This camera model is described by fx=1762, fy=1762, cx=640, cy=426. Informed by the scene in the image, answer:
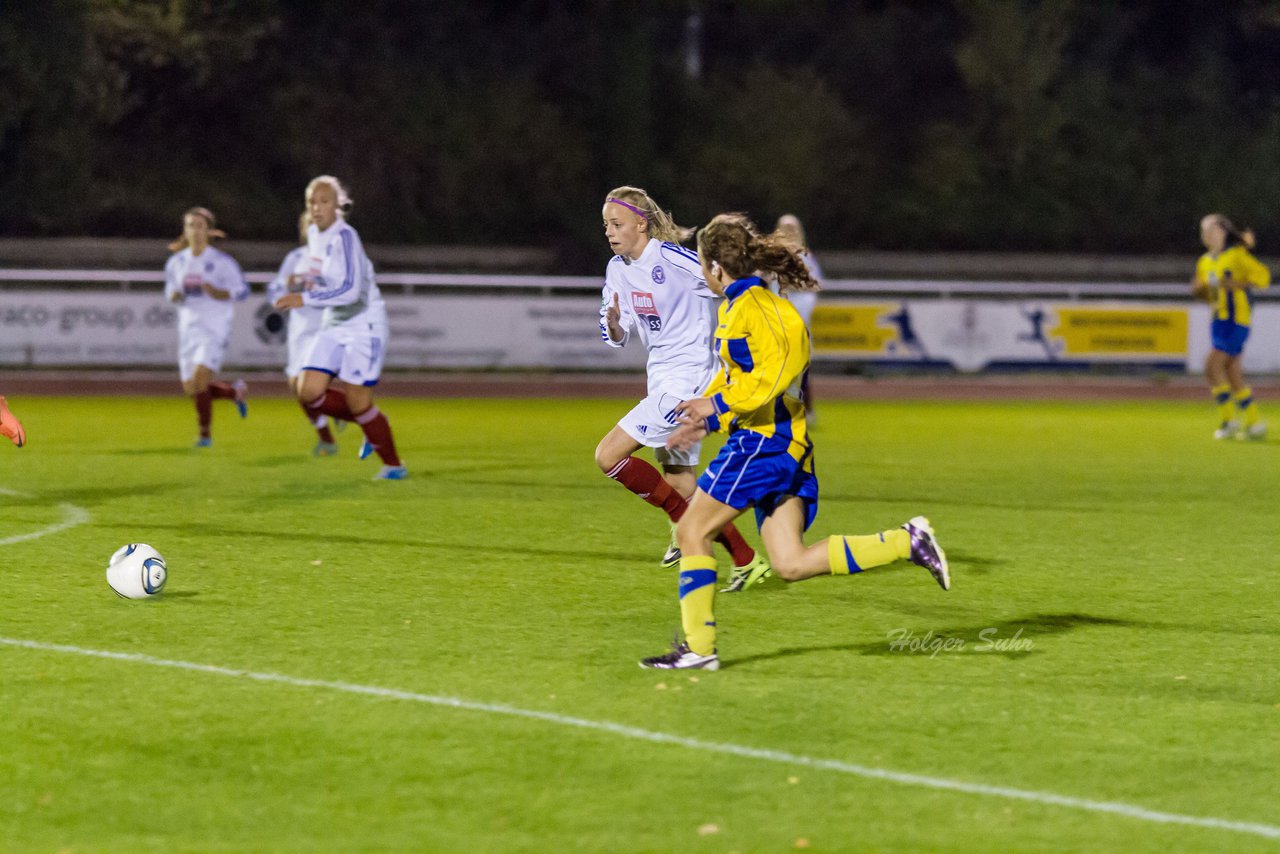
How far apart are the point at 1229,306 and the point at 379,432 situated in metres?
8.59

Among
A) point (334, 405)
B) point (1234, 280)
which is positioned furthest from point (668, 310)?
point (1234, 280)

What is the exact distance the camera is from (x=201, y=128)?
3681 centimetres

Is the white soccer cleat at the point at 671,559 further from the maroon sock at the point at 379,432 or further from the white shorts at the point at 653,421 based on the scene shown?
the maroon sock at the point at 379,432

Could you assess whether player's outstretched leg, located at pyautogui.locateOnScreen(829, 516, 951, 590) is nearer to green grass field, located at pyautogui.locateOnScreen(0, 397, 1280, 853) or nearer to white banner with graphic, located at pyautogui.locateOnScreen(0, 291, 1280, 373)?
green grass field, located at pyautogui.locateOnScreen(0, 397, 1280, 853)

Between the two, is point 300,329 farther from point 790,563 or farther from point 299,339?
point 790,563

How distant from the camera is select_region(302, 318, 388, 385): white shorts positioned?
12125 millimetres

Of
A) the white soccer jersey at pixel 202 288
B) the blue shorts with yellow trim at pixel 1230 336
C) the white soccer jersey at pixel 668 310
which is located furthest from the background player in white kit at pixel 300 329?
the blue shorts with yellow trim at pixel 1230 336

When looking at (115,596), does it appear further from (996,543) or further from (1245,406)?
(1245,406)

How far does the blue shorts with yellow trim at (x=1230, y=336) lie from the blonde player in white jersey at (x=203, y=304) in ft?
29.8

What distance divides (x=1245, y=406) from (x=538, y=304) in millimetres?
9925

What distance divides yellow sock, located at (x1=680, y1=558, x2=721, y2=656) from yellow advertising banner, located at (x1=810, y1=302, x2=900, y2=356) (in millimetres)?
17813

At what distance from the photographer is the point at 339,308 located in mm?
12281

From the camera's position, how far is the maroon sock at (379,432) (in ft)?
40.6

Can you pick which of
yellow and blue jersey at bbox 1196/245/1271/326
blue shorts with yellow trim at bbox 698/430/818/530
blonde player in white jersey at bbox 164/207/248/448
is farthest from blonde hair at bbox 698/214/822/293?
yellow and blue jersey at bbox 1196/245/1271/326
